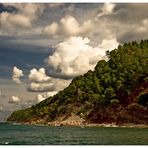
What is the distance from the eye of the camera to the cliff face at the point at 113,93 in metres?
111

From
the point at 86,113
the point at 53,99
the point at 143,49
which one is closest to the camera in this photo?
the point at 86,113

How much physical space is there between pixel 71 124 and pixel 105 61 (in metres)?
28.6

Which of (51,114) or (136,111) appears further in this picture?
(51,114)

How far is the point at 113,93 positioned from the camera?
401 feet

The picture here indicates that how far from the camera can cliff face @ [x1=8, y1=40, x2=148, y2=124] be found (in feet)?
363

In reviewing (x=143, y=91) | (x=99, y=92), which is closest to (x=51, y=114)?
(x=99, y=92)

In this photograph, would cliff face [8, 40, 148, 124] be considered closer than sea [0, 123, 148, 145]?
No

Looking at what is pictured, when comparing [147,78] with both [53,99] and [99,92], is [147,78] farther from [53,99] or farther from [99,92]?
[53,99]

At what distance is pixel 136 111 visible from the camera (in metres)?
109

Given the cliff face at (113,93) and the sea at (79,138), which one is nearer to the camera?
the sea at (79,138)

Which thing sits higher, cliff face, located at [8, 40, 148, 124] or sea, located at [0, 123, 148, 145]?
cliff face, located at [8, 40, 148, 124]

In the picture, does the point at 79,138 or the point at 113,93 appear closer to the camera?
the point at 79,138

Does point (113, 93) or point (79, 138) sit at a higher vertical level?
point (113, 93)

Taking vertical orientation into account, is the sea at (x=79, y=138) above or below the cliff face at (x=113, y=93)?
below
